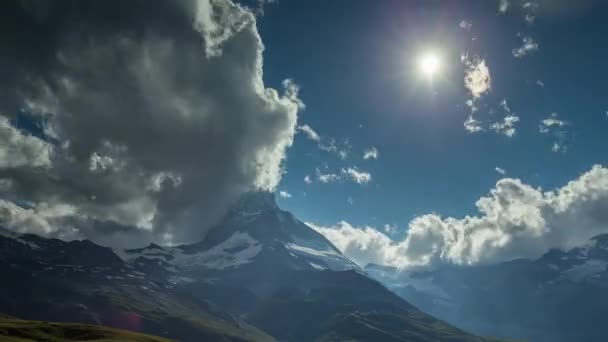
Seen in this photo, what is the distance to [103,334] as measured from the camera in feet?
527

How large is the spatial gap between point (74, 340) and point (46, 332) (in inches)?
619

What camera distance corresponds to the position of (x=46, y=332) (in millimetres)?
162375

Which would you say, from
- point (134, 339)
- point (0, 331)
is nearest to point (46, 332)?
point (0, 331)

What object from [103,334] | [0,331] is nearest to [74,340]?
[103,334]

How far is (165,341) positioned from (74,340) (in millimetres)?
26989

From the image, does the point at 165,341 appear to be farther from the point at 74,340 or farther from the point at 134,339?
the point at 74,340

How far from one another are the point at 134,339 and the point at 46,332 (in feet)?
102

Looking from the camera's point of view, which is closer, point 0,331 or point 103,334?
point 0,331

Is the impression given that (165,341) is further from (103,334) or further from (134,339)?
(103,334)

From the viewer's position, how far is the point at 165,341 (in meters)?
160

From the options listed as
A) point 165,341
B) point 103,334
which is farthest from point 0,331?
point 165,341

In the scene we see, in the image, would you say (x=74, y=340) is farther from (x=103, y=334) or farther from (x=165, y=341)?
(x=165, y=341)

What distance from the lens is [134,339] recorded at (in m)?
156

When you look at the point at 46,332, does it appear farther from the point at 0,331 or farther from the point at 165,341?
the point at 165,341
